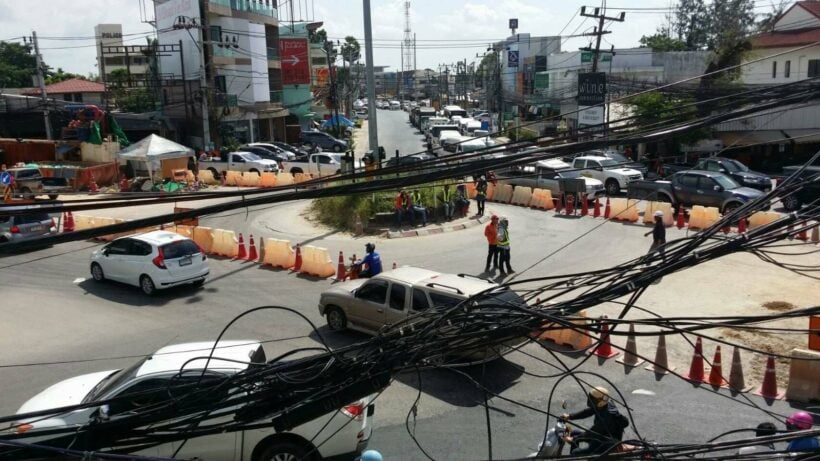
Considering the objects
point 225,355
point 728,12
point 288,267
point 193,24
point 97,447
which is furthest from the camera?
point 728,12

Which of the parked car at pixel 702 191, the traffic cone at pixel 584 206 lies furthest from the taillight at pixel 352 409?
the traffic cone at pixel 584 206

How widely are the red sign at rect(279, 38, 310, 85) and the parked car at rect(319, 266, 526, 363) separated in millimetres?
46460

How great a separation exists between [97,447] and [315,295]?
383 inches

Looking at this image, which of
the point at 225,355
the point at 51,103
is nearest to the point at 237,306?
the point at 225,355

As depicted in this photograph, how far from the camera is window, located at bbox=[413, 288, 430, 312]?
35.8 feet

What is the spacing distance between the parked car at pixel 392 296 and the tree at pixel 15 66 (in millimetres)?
77255

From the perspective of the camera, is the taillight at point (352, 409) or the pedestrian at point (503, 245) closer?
the taillight at point (352, 409)

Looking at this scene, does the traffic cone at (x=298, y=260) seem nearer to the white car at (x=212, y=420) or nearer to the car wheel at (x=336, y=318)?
the car wheel at (x=336, y=318)

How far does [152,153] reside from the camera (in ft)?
103

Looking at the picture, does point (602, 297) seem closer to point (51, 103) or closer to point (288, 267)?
point (288, 267)

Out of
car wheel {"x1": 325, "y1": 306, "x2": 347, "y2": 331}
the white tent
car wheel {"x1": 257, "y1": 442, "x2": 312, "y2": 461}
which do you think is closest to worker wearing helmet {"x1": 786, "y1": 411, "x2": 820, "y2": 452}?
car wheel {"x1": 257, "y1": 442, "x2": 312, "y2": 461}

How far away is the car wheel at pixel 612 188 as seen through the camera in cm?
2728

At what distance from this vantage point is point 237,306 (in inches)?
570

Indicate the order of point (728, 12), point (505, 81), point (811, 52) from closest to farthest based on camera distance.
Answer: point (811, 52)
point (728, 12)
point (505, 81)
